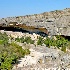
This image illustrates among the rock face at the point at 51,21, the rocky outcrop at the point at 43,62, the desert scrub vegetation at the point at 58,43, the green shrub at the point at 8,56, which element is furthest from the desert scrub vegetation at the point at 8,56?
the rock face at the point at 51,21

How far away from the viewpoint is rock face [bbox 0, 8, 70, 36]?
31.7 meters

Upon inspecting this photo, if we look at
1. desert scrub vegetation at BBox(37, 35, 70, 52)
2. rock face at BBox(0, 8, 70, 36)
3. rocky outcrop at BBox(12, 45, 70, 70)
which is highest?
rock face at BBox(0, 8, 70, 36)

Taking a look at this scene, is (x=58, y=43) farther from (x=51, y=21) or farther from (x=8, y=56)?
(x=8, y=56)

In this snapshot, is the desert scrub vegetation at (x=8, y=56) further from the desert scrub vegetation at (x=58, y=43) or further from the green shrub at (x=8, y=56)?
the desert scrub vegetation at (x=58, y=43)

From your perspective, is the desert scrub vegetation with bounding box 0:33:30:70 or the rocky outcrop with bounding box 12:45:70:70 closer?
the desert scrub vegetation with bounding box 0:33:30:70

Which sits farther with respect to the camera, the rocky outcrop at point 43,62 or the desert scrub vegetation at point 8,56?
the rocky outcrop at point 43,62

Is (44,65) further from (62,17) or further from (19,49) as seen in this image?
(62,17)

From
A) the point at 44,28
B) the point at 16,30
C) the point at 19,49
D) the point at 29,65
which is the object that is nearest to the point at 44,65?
the point at 29,65

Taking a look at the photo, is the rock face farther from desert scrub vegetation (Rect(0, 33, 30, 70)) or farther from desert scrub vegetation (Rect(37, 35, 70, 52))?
desert scrub vegetation (Rect(0, 33, 30, 70))

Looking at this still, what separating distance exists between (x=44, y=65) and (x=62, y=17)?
59.8 ft

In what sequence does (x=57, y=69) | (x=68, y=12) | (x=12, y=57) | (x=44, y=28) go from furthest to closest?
1. (x=68, y=12)
2. (x=44, y=28)
3. (x=12, y=57)
4. (x=57, y=69)

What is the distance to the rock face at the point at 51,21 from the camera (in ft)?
104

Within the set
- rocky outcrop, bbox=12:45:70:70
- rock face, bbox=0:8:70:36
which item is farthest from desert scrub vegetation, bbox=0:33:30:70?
rock face, bbox=0:8:70:36

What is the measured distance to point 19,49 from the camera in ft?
60.4
